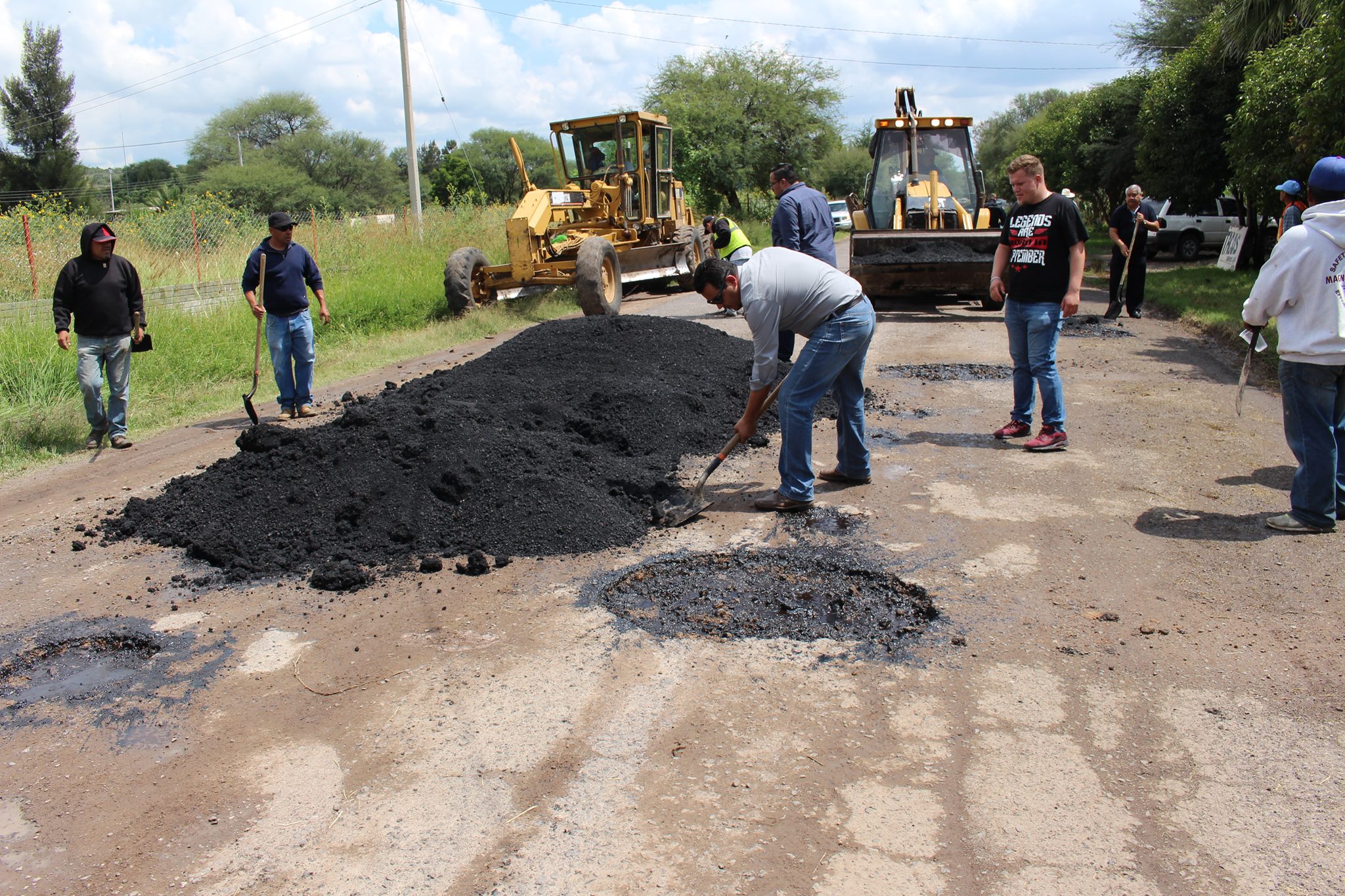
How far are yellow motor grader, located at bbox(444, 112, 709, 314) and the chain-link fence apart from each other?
3.19m

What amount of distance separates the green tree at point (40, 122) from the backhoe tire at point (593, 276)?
4073 cm

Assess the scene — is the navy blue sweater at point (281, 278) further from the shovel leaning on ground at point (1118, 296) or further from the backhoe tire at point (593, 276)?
the shovel leaning on ground at point (1118, 296)

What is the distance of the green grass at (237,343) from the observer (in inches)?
338

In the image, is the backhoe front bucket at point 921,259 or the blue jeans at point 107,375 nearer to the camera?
the blue jeans at point 107,375

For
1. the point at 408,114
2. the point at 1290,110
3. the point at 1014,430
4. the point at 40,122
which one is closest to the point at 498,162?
the point at 40,122

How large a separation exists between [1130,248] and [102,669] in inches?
514

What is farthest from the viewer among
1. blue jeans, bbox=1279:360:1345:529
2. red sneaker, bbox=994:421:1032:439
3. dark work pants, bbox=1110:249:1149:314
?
dark work pants, bbox=1110:249:1149:314

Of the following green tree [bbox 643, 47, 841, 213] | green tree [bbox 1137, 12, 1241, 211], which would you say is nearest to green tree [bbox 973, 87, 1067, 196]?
green tree [bbox 643, 47, 841, 213]

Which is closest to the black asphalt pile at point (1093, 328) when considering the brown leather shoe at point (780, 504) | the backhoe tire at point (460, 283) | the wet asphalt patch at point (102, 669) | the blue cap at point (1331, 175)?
the blue cap at point (1331, 175)

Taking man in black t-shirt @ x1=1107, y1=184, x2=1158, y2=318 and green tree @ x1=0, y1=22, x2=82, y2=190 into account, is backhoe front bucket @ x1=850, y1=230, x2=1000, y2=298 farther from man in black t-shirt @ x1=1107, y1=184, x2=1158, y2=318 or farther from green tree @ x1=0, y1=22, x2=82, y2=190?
green tree @ x1=0, y1=22, x2=82, y2=190

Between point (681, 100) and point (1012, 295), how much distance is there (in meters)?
41.1

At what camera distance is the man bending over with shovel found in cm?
531

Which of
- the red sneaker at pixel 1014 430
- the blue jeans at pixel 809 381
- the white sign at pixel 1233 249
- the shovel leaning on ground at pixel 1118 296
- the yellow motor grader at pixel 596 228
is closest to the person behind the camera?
the blue jeans at pixel 809 381

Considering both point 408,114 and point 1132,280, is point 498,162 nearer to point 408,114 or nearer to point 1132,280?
point 408,114
